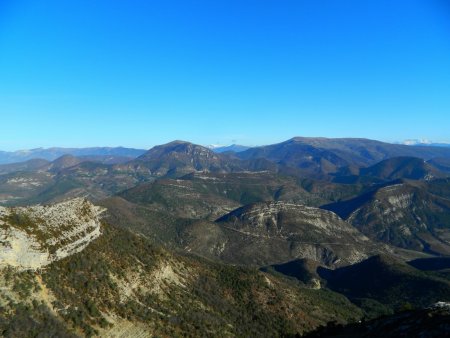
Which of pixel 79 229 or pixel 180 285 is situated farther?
pixel 180 285

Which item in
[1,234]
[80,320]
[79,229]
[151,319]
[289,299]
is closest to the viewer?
[80,320]

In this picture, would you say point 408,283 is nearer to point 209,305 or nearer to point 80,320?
point 209,305

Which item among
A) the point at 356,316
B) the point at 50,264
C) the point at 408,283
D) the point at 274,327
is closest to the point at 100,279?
the point at 50,264

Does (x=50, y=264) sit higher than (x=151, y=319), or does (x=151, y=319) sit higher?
(x=50, y=264)

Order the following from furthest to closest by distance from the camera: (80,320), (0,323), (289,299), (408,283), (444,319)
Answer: (408,283) → (289,299) → (80,320) → (0,323) → (444,319)

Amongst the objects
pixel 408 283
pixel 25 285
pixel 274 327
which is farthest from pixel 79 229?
pixel 408 283

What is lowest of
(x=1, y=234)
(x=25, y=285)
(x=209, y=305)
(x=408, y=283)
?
(x=408, y=283)

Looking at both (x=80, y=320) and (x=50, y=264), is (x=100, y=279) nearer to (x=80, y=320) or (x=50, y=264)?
(x=50, y=264)
